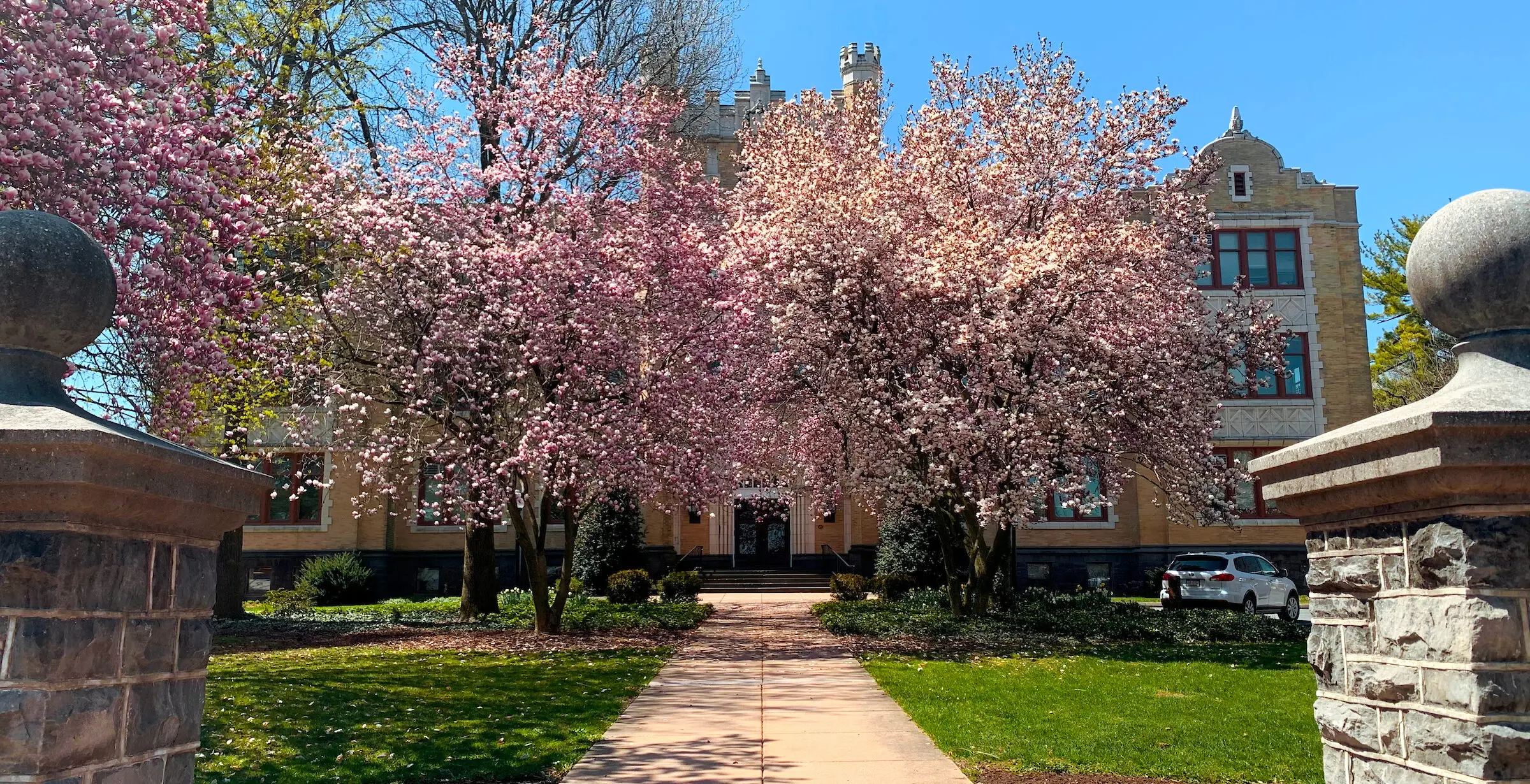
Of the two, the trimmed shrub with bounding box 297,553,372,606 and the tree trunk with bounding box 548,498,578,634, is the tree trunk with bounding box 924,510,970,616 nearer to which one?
the tree trunk with bounding box 548,498,578,634

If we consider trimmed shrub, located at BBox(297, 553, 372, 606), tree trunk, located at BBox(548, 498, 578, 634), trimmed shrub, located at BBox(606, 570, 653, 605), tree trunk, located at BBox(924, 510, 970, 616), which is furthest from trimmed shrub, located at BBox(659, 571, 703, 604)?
trimmed shrub, located at BBox(297, 553, 372, 606)

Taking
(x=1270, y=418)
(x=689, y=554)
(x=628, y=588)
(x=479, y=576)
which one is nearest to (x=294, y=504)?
(x=689, y=554)

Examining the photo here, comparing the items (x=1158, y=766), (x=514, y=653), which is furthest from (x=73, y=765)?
(x=514, y=653)

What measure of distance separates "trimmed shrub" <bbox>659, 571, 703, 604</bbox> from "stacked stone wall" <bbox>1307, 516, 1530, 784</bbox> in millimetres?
21624

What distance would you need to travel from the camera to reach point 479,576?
854 inches

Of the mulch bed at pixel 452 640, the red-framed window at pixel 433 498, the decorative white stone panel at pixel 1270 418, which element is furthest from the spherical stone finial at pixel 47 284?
the decorative white stone panel at pixel 1270 418

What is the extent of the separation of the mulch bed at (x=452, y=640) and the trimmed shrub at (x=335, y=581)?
8.15 meters

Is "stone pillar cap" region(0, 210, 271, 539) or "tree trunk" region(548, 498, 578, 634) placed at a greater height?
"stone pillar cap" region(0, 210, 271, 539)

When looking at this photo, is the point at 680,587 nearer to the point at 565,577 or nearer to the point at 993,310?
the point at 565,577

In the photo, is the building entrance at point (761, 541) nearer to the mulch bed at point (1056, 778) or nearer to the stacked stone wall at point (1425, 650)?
the mulch bed at point (1056, 778)

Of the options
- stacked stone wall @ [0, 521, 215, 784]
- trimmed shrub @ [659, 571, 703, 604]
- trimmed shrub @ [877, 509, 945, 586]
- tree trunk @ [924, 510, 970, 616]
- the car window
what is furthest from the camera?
trimmed shrub @ [877, 509, 945, 586]

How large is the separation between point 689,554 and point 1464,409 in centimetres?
2916

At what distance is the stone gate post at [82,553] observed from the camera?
316 centimetres

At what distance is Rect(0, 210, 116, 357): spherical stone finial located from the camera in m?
3.39
